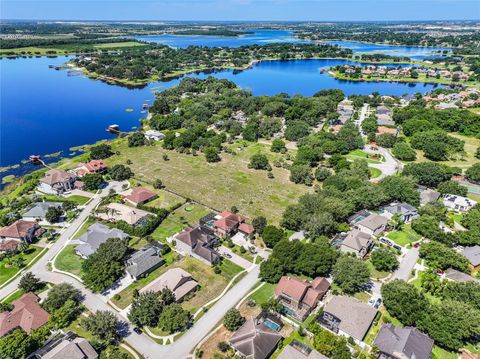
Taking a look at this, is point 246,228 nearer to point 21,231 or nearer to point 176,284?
point 176,284

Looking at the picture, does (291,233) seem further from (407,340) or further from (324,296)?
(407,340)

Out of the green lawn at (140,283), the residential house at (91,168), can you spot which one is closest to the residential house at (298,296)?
the green lawn at (140,283)

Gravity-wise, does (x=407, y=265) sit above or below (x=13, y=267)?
below

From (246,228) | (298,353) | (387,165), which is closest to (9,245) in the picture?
(246,228)

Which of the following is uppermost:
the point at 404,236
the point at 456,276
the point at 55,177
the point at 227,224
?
the point at 55,177

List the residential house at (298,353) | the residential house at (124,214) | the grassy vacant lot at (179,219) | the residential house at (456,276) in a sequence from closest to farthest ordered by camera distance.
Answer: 1. the residential house at (298,353)
2. the residential house at (456,276)
3. the grassy vacant lot at (179,219)
4. the residential house at (124,214)

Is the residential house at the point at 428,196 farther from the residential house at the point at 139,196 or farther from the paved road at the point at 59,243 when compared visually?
the paved road at the point at 59,243

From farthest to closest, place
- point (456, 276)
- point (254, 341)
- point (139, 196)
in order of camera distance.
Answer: point (139, 196) < point (456, 276) < point (254, 341)
